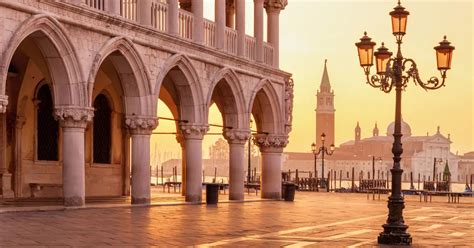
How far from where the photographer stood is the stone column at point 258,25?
32.0 metres

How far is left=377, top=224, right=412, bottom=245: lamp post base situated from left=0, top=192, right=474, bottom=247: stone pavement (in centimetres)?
20

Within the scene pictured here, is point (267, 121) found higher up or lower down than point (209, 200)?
higher up

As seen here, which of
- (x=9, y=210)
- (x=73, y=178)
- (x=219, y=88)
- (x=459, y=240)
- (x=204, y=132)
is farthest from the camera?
(x=219, y=88)

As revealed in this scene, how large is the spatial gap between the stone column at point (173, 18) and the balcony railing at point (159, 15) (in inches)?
4.2

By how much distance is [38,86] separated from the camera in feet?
89.0

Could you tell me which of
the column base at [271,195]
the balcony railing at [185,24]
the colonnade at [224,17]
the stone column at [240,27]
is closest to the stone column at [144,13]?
the colonnade at [224,17]

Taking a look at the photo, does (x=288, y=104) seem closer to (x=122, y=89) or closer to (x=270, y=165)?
(x=270, y=165)

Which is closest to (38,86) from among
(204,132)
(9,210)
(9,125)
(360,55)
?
(9,125)

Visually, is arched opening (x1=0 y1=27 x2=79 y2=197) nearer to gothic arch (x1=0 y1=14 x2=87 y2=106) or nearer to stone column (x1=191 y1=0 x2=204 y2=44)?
gothic arch (x1=0 y1=14 x2=87 y2=106)

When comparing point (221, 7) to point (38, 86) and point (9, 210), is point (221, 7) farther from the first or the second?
point (9, 210)

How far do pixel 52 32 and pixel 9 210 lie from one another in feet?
12.6

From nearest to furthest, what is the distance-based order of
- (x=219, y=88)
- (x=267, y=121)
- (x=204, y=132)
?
(x=204, y=132) < (x=219, y=88) < (x=267, y=121)

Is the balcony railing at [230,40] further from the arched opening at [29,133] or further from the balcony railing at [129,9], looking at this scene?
the arched opening at [29,133]

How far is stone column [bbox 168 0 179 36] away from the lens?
1034 inches
